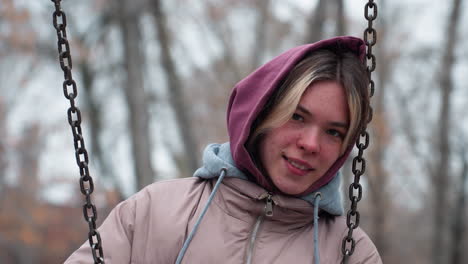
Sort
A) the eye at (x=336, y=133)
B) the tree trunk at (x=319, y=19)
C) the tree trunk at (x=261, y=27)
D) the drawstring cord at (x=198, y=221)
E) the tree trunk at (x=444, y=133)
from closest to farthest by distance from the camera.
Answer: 1. the drawstring cord at (x=198, y=221)
2. the eye at (x=336, y=133)
3. the tree trunk at (x=319, y=19)
4. the tree trunk at (x=444, y=133)
5. the tree trunk at (x=261, y=27)

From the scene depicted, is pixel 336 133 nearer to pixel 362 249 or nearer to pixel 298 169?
pixel 298 169

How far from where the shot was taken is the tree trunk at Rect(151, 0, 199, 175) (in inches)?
294

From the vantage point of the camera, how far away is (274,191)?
6.35 feet

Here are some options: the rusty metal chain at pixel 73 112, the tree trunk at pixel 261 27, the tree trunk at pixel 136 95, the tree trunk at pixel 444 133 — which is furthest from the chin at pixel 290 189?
the tree trunk at pixel 444 133

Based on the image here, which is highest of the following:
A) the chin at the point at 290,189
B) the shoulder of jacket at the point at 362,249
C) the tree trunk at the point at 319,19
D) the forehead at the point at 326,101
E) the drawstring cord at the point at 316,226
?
the tree trunk at the point at 319,19

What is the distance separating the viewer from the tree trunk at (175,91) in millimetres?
7464

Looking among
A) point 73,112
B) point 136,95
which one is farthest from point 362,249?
point 136,95

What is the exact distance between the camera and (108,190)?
11.3m

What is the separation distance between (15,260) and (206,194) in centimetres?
2085

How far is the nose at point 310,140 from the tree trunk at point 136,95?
197 inches

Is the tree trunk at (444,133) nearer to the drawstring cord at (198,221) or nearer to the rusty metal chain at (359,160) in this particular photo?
the rusty metal chain at (359,160)

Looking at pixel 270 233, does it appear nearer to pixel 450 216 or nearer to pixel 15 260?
pixel 450 216

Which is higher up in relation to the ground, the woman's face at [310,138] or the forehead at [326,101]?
the forehead at [326,101]

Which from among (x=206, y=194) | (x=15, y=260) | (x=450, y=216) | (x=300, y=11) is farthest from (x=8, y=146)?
(x=206, y=194)
